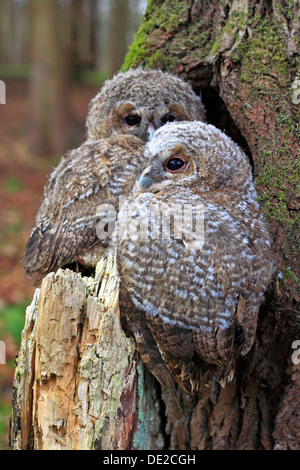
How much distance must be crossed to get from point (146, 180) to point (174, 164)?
173 mm

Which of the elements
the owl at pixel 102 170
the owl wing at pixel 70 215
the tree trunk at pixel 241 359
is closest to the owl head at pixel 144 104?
the owl at pixel 102 170

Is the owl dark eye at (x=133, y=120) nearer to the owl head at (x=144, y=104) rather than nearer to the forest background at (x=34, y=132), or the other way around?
the owl head at (x=144, y=104)

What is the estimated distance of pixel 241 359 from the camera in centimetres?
303

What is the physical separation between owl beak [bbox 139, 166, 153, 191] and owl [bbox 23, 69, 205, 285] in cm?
29

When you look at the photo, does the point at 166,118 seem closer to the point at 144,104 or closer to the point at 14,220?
the point at 144,104

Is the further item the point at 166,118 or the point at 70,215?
the point at 166,118

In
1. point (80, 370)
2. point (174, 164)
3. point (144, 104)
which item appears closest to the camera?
point (80, 370)

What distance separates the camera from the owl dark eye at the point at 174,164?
2406 millimetres

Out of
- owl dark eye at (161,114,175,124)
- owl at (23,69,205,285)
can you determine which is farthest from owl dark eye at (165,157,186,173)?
owl dark eye at (161,114,175,124)

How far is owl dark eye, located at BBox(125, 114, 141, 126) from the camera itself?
323 centimetres

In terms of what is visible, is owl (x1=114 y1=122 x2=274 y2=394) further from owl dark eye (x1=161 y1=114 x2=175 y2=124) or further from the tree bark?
owl dark eye (x1=161 y1=114 x2=175 y2=124)

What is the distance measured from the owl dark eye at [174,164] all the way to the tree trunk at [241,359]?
0.61 m

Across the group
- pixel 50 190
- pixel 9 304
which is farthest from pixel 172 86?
pixel 9 304

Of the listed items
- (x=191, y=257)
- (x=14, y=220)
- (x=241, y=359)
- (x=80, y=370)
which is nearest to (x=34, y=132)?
(x=14, y=220)
